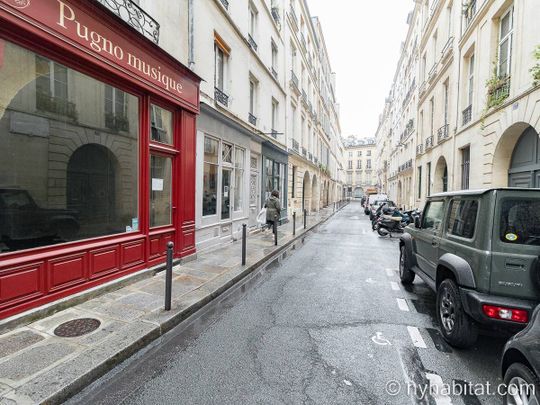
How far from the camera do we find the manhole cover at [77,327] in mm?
3334

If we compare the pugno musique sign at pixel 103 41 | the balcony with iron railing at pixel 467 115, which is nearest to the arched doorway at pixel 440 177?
the balcony with iron railing at pixel 467 115

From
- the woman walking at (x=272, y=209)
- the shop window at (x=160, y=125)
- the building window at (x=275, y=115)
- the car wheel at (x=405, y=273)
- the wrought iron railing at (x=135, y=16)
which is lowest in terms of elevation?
the car wheel at (x=405, y=273)

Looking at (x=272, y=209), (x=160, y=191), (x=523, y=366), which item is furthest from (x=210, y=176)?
(x=523, y=366)

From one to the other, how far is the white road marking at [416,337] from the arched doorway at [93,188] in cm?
488

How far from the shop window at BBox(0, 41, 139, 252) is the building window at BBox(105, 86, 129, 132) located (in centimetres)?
4

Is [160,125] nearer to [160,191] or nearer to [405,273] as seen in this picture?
[160,191]

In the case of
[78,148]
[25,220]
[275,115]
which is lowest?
[25,220]

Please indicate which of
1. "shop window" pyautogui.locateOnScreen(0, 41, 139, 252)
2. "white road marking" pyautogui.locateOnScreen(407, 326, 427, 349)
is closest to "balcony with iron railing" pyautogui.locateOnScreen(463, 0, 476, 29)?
"white road marking" pyautogui.locateOnScreen(407, 326, 427, 349)

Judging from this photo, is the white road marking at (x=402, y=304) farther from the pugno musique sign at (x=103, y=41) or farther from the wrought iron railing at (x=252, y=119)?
the wrought iron railing at (x=252, y=119)

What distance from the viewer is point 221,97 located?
8.78 m

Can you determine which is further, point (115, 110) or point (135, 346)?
point (115, 110)

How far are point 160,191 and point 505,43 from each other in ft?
36.9

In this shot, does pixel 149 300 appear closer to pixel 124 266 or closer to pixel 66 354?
pixel 124 266

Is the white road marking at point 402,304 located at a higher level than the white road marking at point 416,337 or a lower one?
lower
